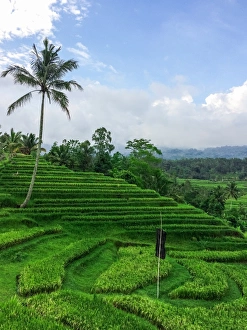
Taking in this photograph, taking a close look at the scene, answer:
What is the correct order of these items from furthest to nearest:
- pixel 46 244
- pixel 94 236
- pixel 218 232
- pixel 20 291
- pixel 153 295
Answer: pixel 218 232, pixel 94 236, pixel 46 244, pixel 153 295, pixel 20 291

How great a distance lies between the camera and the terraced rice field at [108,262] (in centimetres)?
765

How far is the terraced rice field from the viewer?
765cm

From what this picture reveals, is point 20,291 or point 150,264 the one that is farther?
point 150,264

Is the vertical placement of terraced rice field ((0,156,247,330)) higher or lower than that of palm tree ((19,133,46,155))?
lower

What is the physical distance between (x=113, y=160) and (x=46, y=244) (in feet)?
116

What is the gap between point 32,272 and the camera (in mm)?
10148

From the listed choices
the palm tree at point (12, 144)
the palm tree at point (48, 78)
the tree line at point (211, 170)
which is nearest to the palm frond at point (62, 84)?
the palm tree at point (48, 78)

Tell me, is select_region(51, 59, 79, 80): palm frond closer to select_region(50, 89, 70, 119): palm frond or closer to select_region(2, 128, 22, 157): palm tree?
select_region(50, 89, 70, 119): palm frond

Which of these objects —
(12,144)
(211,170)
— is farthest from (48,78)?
(211,170)

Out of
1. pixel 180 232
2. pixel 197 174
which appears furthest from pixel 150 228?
pixel 197 174

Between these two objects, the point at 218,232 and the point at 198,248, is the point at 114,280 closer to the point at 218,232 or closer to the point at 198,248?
the point at 198,248

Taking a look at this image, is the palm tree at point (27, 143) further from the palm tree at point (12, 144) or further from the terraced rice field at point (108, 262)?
the terraced rice field at point (108, 262)

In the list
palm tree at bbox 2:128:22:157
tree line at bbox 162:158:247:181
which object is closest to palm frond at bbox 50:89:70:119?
palm tree at bbox 2:128:22:157

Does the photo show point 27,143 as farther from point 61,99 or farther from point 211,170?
point 211,170
